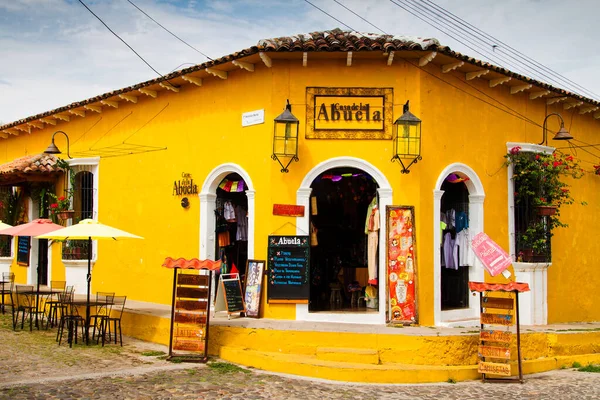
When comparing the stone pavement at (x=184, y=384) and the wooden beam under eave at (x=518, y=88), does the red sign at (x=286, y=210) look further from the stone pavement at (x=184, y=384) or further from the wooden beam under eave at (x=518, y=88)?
the wooden beam under eave at (x=518, y=88)

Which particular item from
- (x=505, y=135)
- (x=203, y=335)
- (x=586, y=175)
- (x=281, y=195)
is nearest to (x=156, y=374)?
(x=203, y=335)

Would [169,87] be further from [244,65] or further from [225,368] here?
[225,368]

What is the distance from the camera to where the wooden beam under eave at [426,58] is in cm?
1141

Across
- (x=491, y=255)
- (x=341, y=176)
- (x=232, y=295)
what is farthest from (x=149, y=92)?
(x=491, y=255)

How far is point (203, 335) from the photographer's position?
35.4 ft

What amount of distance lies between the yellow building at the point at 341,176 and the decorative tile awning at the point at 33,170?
1.29 metres

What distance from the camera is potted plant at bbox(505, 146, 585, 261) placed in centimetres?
1335

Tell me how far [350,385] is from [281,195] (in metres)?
3.93

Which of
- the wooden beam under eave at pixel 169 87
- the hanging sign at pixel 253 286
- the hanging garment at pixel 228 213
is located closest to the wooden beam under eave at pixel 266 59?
the wooden beam under eave at pixel 169 87

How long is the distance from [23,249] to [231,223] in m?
8.49

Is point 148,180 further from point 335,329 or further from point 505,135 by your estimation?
point 505,135

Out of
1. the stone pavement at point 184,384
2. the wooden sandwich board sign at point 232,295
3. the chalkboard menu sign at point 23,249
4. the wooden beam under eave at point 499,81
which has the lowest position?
the stone pavement at point 184,384

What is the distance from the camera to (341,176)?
12430 mm

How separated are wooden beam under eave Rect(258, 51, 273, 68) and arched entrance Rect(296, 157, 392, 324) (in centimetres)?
207
